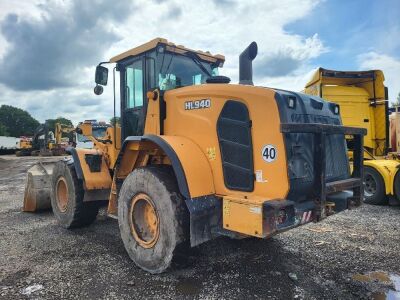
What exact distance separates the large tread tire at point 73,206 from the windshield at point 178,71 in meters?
2.25

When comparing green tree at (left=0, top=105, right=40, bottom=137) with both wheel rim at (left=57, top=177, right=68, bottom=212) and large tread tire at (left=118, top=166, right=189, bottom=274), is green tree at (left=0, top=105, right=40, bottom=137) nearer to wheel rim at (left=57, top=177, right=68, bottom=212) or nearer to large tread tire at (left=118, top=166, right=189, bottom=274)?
wheel rim at (left=57, top=177, right=68, bottom=212)

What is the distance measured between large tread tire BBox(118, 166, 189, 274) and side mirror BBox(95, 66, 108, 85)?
1.96 m

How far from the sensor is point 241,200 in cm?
369

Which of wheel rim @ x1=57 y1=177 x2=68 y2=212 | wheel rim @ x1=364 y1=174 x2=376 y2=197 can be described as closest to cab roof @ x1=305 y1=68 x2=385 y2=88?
A: wheel rim @ x1=364 y1=174 x2=376 y2=197

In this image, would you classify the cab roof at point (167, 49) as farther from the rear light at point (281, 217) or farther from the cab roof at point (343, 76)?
the cab roof at point (343, 76)

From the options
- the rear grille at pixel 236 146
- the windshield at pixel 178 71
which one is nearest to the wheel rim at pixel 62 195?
the windshield at pixel 178 71

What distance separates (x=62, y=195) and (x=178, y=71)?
3.15 meters

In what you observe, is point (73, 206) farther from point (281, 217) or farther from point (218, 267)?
point (281, 217)

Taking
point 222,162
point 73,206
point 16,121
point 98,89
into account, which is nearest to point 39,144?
point 73,206

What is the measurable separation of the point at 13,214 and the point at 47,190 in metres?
0.83

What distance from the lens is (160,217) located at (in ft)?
13.5

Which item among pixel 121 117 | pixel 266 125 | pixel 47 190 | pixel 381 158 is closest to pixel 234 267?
pixel 266 125

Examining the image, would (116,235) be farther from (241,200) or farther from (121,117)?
(241,200)

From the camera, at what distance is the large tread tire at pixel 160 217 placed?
3.98 m
